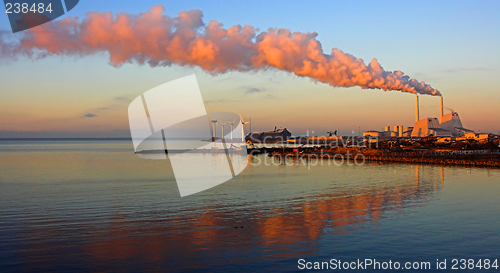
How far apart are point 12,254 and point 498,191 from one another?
108ft

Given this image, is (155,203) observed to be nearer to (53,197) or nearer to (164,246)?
(53,197)

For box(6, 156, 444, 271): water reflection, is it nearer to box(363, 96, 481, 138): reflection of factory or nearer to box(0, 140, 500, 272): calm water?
box(0, 140, 500, 272): calm water

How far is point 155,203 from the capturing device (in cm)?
2411

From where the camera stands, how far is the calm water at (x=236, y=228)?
12914mm

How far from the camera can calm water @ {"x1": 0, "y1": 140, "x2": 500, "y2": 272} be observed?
12.9 meters

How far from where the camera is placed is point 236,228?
17.1m
